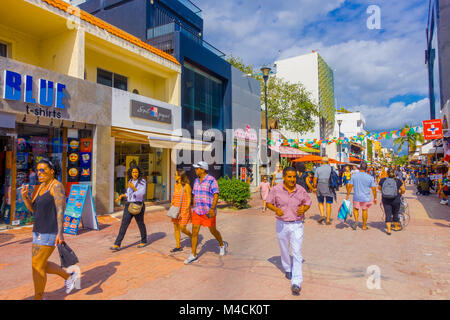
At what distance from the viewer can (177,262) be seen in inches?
198

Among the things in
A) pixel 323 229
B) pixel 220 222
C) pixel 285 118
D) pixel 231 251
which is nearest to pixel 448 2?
pixel 285 118

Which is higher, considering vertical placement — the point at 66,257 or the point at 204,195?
the point at 204,195

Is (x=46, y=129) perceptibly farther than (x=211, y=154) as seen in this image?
No

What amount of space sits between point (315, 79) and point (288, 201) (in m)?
33.1

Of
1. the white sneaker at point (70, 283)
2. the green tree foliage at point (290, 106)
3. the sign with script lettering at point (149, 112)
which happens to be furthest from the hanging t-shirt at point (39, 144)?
the green tree foliage at point (290, 106)

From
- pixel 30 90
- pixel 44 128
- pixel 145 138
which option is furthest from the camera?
pixel 145 138

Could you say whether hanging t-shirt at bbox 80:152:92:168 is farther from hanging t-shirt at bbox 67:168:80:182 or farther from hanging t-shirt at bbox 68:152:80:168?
hanging t-shirt at bbox 67:168:80:182

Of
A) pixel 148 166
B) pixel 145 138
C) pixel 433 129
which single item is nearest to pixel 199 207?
pixel 145 138

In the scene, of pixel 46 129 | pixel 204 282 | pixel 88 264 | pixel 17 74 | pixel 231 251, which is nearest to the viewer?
pixel 204 282

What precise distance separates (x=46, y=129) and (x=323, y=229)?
8141 mm

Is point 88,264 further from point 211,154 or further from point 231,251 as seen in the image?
point 211,154

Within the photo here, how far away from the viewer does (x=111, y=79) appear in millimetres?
11859

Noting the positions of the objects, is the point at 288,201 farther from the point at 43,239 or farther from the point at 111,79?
the point at 111,79

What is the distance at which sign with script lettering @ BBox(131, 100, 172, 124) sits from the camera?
444 inches
